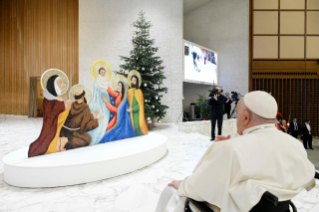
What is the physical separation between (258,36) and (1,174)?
1213 cm

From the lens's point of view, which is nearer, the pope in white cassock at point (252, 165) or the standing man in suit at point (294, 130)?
the pope in white cassock at point (252, 165)

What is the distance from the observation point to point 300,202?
240 centimetres

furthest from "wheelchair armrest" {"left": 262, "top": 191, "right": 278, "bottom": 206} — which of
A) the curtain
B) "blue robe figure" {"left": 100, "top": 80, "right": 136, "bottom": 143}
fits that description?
the curtain

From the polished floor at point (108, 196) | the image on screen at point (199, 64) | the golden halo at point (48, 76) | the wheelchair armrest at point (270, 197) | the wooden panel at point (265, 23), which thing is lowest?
the polished floor at point (108, 196)

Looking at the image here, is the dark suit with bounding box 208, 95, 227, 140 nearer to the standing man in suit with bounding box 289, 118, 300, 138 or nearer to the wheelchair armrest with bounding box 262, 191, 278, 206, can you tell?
the wheelchair armrest with bounding box 262, 191, 278, 206

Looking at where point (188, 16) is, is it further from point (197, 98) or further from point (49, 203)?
point (49, 203)

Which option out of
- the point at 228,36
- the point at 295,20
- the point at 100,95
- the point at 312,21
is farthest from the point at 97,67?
the point at 312,21

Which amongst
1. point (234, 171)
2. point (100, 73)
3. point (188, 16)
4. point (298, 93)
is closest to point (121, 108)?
point (100, 73)

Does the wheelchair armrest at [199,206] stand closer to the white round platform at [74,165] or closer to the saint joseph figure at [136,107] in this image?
the white round platform at [74,165]

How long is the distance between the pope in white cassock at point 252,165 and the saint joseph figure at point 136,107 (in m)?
3.46

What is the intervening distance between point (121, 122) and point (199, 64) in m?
7.06

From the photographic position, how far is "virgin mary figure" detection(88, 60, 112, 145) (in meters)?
3.76

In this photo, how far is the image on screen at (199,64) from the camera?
9.90m

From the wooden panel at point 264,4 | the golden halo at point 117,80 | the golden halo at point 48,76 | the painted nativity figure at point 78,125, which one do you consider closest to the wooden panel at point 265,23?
the wooden panel at point 264,4
